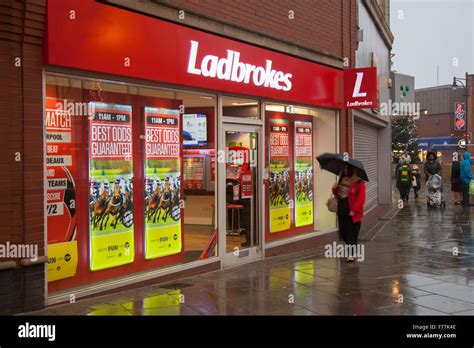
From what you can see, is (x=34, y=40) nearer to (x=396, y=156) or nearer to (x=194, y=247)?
(x=194, y=247)

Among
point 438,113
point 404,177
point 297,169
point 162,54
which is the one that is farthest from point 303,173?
point 438,113

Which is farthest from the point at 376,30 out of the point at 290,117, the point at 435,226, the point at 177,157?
the point at 177,157

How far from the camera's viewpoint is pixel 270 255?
33.9ft

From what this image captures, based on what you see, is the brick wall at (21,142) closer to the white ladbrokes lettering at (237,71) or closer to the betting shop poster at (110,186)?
the betting shop poster at (110,186)

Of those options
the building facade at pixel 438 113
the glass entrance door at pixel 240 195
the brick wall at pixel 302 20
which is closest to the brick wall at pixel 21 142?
the brick wall at pixel 302 20

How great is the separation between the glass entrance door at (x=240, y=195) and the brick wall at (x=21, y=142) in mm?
3522

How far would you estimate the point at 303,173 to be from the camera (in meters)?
11.9

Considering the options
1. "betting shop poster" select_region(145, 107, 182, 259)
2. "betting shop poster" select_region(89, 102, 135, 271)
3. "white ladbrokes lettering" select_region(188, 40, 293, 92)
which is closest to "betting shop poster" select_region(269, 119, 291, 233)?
"white ladbrokes lettering" select_region(188, 40, 293, 92)

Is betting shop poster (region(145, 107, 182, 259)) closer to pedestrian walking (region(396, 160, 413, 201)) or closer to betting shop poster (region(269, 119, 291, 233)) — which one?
betting shop poster (region(269, 119, 291, 233))

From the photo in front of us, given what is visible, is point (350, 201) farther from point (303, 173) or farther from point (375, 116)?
point (375, 116)

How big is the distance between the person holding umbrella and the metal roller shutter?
22.3 ft

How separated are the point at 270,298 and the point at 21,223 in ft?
10.3

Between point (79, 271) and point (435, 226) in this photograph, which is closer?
point (79, 271)

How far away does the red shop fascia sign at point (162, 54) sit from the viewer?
6.24 meters
